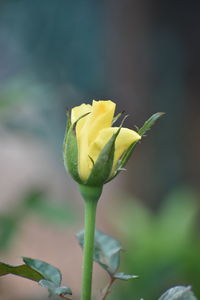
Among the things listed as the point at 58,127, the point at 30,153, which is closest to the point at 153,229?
the point at 58,127

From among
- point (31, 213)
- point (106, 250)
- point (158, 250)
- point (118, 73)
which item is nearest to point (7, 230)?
point (31, 213)

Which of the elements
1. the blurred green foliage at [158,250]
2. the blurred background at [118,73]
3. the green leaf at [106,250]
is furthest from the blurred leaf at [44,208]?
the blurred background at [118,73]

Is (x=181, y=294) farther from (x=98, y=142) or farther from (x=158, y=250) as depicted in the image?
(x=158, y=250)

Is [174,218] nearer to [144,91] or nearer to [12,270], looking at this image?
[12,270]

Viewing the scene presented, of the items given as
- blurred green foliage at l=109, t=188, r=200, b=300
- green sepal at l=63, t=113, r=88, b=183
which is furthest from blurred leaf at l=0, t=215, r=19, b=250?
green sepal at l=63, t=113, r=88, b=183

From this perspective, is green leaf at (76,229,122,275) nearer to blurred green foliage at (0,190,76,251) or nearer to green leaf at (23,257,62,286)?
green leaf at (23,257,62,286)
